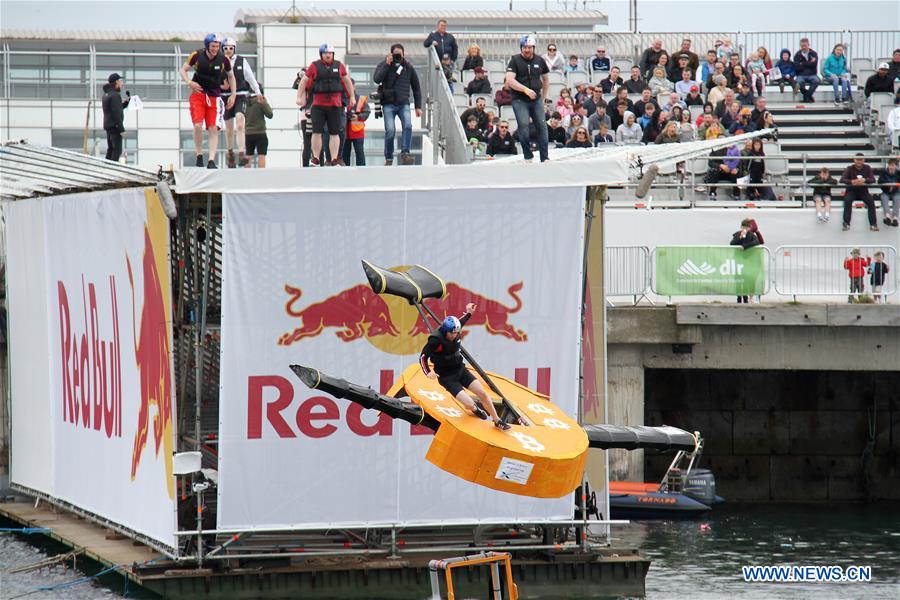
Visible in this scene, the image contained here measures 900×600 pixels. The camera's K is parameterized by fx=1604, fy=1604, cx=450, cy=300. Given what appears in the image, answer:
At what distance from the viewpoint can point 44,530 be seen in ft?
89.2

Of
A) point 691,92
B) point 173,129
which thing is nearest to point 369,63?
point 173,129

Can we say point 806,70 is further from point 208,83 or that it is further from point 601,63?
point 208,83

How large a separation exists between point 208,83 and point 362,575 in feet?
25.8

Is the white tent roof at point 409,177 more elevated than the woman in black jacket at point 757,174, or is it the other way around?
the woman in black jacket at point 757,174

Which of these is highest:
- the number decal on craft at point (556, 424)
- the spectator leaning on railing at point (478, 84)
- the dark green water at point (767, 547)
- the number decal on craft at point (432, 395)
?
the spectator leaning on railing at point (478, 84)

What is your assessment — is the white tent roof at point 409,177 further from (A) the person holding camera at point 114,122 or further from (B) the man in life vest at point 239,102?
(A) the person holding camera at point 114,122

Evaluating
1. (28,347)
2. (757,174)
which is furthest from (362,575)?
(757,174)

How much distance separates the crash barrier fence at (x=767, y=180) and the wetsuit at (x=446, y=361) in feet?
62.4

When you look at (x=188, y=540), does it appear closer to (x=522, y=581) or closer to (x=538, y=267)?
(x=522, y=581)

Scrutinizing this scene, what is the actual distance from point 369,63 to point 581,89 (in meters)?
14.2

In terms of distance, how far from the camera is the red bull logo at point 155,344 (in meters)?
22.5

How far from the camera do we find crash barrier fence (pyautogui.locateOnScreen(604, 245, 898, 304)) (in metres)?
31.4

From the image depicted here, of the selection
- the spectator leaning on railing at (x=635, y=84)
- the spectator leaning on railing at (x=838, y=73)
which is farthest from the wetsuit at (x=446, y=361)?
the spectator leaning on railing at (x=838, y=73)

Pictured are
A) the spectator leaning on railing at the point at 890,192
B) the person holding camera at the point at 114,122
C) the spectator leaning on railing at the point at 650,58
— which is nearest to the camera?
the person holding camera at the point at 114,122
